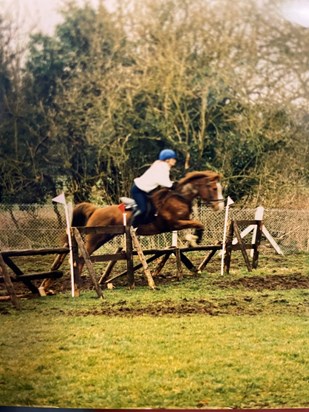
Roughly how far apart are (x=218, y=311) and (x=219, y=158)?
638 millimetres

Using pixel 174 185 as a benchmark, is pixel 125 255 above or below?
below

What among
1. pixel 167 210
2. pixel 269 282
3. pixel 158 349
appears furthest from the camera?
pixel 269 282

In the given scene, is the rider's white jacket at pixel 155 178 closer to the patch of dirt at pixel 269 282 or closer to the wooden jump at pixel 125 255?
the wooden jump at pixel 125 255

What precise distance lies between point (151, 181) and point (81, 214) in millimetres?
318

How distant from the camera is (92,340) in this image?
3.32 metres

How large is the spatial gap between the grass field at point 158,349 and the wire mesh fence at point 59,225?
185 mm

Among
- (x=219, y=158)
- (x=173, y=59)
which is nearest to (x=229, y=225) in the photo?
(x=219, y=158)

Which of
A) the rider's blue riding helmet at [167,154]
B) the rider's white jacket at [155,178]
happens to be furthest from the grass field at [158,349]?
the rider's blue riding helmet at [167,154]

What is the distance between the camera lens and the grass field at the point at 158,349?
3.28 meters

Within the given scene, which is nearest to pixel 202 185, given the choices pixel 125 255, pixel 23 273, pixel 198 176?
pixel 198 176

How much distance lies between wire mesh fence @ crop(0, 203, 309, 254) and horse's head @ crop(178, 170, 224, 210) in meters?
0.06

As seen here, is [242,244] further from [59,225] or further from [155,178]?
[59,225]

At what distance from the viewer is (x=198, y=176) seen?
11.1ft

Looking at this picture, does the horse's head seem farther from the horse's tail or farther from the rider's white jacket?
the horse's tail
